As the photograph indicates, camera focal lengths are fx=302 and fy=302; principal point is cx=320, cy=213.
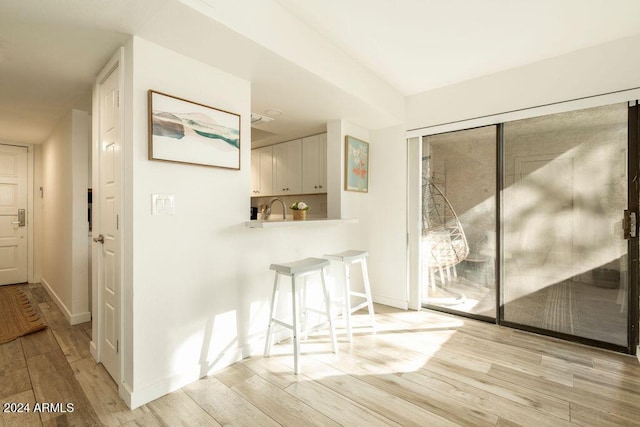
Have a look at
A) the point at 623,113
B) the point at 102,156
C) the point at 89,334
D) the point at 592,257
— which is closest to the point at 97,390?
the point at 89,334

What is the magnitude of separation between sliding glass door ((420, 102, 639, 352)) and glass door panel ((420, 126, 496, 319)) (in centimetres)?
1

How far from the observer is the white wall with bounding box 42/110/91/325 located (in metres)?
3.25

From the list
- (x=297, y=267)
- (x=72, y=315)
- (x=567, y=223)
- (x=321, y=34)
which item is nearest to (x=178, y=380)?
(x=297, y=267)

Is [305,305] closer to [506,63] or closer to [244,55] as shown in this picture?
[244,55]

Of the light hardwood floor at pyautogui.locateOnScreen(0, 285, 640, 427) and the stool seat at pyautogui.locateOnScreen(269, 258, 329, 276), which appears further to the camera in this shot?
the stool seat at pyautogui.locateOnScreen(269, 258, 329, 276)

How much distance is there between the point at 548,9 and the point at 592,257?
2054 mm

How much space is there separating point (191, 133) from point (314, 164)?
7.12 feet

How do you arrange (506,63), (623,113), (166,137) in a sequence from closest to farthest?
(166,137)
(623,113)
(506,63)

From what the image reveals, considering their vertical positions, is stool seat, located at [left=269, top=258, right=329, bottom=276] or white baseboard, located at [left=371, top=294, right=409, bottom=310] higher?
stool seat, located at [left=269, top=258, right=329, bottom=276]

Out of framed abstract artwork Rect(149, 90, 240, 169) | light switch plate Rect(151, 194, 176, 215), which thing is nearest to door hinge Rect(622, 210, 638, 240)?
framed abstract artwork Rect(149, 90, 240, 169)

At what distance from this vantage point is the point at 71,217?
3305 mm

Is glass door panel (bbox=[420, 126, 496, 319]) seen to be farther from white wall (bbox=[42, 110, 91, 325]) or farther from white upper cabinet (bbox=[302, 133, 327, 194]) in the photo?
white wall (bbox=[42, 110, 91, 325])

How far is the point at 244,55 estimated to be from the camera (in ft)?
6.65

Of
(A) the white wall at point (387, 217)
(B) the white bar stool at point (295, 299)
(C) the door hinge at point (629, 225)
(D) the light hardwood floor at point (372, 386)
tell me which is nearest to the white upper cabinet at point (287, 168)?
(A) the white wall at point (387, 217)
